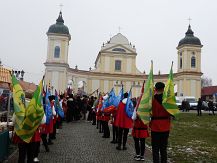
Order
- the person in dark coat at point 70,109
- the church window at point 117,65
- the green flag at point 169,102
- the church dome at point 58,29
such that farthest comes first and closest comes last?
1. the church window at point 117,65
2. the church dome at point 58,29
3. the person in dark coat at point 70,109
4. the green flag at point 169,102

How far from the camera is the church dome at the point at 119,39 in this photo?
69.3 m

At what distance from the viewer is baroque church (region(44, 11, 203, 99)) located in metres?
57.8

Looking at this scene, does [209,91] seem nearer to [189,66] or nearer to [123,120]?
[189,66]

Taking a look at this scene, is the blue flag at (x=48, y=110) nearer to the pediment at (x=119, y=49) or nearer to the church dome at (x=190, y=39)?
the church dome at (x=190, y=39)

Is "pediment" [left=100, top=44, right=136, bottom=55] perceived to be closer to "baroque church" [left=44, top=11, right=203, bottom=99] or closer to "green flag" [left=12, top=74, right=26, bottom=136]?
"baroque church" [left=44, top=11, right=203, bottom=99]

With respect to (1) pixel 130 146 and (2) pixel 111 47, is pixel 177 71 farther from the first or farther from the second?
(1) pixel 130 146

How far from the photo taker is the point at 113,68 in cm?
6669

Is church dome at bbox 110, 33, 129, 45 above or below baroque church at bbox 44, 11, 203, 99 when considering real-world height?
above

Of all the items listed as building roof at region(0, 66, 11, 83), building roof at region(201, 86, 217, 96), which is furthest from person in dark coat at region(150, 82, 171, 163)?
building roof at region(201, 86, 217, 96)

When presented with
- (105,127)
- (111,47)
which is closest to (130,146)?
(105,127)

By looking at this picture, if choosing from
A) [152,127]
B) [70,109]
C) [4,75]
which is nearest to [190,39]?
[70,109]

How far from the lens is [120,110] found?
1149 cm

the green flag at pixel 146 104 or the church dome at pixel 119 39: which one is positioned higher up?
the church dome at pixel 119 39

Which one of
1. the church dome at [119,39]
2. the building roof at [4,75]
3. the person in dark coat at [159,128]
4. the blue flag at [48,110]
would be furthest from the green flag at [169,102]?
the church dome at [119,39]
